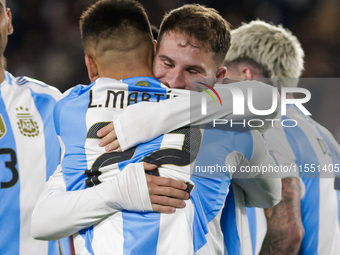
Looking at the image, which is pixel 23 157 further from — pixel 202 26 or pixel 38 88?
pixel 202 26

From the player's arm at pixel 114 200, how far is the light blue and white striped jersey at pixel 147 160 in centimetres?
4

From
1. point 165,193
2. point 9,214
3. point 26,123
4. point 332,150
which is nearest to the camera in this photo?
point 165,193

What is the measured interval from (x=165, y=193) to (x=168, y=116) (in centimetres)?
25

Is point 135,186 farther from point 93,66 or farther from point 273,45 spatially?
point 273,45

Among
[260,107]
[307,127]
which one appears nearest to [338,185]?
[307,127]

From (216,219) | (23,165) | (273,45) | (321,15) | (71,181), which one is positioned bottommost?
(216,219)

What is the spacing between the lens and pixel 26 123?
8.30ft

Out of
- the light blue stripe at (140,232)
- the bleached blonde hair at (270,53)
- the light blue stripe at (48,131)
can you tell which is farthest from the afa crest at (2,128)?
the bleached blonde hair at (270,53)

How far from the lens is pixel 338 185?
9.55ft

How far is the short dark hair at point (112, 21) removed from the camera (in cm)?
201

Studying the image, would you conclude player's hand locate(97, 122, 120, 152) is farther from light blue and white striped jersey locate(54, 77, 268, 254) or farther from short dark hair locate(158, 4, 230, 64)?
short dark hair locate(158, 4, 230, 64)

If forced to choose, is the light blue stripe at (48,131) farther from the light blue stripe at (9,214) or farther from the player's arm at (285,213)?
the player's arm at (285,213)

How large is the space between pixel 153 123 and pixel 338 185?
159cm

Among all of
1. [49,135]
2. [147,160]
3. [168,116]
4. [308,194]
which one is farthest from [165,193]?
[308,194]
